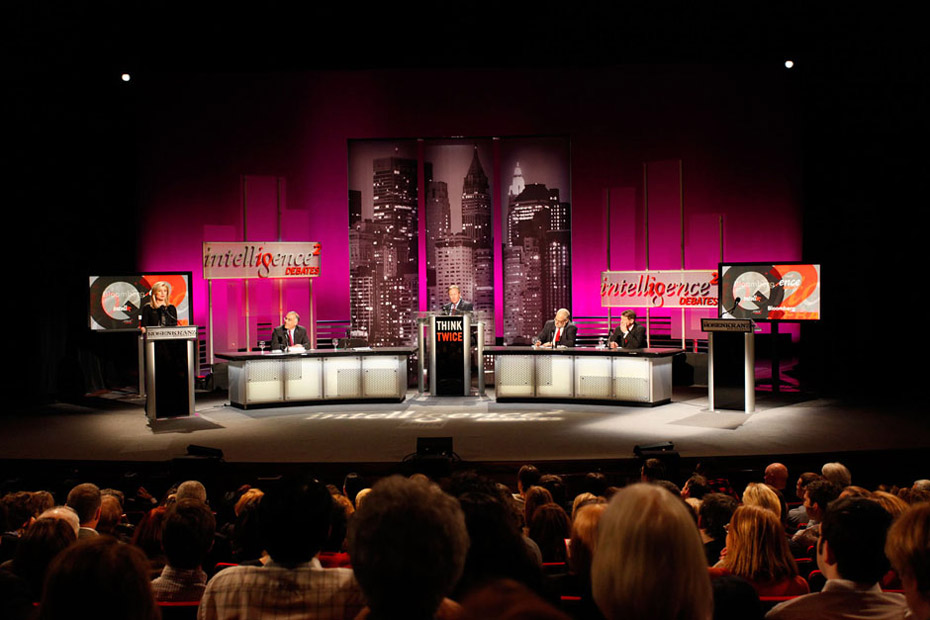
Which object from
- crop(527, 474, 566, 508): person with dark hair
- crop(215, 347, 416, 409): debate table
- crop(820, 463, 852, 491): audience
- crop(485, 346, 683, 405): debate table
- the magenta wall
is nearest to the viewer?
crop(527, 474, 566, 508): person with dark hair

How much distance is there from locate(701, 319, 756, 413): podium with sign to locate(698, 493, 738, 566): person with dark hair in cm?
625

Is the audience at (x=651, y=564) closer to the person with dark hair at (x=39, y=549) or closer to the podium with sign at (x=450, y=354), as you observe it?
the person with dark hair at (x=39, y=549)

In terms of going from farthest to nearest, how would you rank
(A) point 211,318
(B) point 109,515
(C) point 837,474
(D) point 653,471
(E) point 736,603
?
(A) point 211,318 < (D) point 653,471 < (C) point 837,474 < (B) point 109,515 < (E) point 736,603

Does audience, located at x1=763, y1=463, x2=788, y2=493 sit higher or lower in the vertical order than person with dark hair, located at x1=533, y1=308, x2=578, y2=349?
lower

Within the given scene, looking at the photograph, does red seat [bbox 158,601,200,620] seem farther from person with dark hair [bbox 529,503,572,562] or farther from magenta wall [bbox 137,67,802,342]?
magenta wall [bbox 137,67,802,342]

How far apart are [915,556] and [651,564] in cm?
90

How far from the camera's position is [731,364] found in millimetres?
Answer: 9281

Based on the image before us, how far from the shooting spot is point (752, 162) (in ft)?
41.7

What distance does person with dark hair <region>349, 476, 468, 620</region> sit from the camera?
52.6 inches

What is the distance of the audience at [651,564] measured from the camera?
4.33ft

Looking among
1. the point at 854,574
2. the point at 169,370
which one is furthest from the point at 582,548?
the point at 169,370

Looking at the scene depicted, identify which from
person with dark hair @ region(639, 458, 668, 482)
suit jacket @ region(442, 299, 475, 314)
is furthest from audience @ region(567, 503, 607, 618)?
suit jacket @ region(442, 299, 475, 314)

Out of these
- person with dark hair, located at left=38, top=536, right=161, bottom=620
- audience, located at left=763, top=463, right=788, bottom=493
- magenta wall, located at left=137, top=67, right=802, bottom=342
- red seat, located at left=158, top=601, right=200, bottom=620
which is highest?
magenta wall, located at left=137, top=67, right=802, bottom=342

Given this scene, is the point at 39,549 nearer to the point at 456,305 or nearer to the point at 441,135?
the point at 456,305
